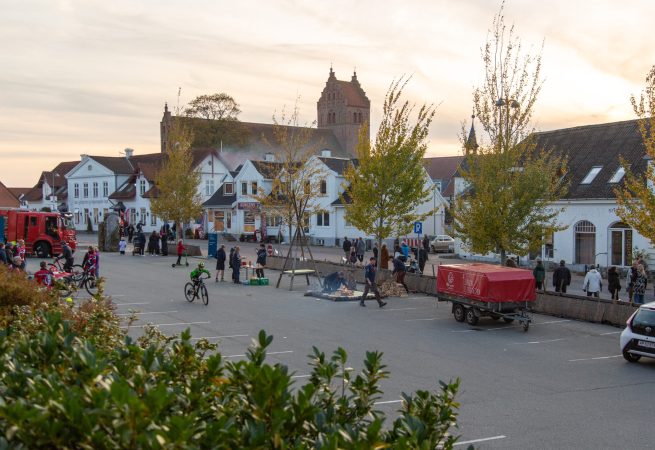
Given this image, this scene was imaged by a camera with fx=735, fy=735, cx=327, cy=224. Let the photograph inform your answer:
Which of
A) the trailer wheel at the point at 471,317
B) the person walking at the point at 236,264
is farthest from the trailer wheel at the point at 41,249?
the trailer wheel at the point at 471,317

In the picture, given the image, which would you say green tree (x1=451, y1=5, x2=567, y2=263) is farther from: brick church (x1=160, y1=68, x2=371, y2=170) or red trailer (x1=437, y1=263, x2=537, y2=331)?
brick church (x1=160, y1=68, x2=371, y2=170)

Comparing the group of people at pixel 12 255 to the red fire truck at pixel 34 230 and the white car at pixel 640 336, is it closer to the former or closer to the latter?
the red fire truck at pixel 34 230

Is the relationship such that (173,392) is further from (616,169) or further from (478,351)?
(616,169)

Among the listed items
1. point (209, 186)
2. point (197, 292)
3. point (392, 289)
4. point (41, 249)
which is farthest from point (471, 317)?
point (209, 186)

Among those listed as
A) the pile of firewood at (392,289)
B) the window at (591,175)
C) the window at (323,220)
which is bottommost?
the pile of firewood at (392,289)

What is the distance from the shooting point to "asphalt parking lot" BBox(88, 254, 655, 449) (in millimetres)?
11109

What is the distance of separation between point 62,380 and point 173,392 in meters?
0.99

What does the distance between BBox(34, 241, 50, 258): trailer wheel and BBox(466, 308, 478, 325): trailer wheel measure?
2887 centimetres

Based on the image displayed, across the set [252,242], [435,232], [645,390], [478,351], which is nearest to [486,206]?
[478,351]

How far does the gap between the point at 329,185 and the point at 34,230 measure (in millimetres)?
23899

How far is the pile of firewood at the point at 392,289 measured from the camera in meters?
27.6

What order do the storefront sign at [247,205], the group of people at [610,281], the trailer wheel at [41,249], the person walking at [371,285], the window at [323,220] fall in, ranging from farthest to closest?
the storefront sign at [247,205], the window at [323,220], the trailer wheel at [41,249], the group of people at [610,281], the person walking at [371,285]

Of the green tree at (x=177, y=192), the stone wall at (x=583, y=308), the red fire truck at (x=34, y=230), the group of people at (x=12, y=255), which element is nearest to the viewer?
the stone wall at (x=583, y=308)

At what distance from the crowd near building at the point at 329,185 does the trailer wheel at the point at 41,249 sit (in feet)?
41.6
